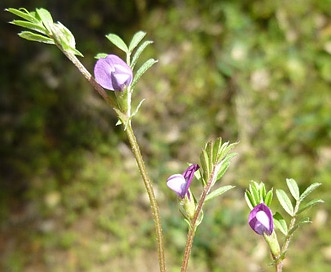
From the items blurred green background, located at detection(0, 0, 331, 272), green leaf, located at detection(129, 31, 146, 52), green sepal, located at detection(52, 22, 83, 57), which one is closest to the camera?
green sepal, located at detection(52, 22, 83, 57)

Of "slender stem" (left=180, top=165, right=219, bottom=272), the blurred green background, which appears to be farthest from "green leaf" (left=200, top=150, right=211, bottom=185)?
the blurred green background

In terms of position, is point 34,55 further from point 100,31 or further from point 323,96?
point 323,96

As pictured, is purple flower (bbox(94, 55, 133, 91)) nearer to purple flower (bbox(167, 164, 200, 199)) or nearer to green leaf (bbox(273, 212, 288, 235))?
purple flower (bbox(167, 164, 200, 199))

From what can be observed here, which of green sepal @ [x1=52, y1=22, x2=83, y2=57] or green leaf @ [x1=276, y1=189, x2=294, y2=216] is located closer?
green sepal @ [x1=52, y1=22, x2=83, y2=57]

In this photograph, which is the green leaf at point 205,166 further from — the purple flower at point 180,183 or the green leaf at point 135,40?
the green leaf at point 135,40

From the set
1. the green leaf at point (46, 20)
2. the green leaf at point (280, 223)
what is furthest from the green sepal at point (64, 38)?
the green leaf at point (280, 223)

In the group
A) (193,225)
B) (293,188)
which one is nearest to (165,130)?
(293,188)
